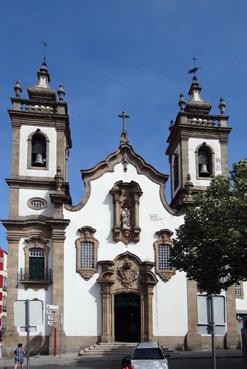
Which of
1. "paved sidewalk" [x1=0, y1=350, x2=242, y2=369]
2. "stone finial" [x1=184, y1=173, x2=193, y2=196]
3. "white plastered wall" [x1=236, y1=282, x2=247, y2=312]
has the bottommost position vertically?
"paved sidewalk" [x1=0, y1=350, x2=242, y2=369]

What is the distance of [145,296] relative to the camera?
34.9 m

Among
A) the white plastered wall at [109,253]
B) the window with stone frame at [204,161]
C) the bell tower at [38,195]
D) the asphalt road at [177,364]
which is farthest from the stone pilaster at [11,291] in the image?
the window with stone frame at [204,161]

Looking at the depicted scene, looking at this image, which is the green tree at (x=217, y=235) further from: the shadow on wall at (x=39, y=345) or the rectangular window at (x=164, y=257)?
the shadow on wall at (x=39, y=345)

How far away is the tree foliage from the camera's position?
22344 mm

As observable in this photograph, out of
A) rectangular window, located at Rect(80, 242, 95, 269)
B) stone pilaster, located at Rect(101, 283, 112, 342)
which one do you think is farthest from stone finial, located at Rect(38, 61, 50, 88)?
stone pilaster, located at Rect(101, 283, 112, 342)

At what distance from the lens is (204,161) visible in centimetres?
4016

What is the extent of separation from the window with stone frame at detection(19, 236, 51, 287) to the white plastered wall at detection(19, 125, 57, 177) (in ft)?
15.1

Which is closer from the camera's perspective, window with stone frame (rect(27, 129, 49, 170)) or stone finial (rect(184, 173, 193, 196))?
window with stone frame (rect(27, 129, 49, 170))

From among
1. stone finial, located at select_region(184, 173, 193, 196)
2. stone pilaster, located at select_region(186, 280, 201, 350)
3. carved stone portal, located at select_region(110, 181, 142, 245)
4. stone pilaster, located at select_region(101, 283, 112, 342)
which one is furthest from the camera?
stone finial, located at select_region(184, 173, 193, 196)

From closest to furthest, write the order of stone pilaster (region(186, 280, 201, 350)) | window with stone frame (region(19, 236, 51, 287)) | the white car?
the white car → window with stone frame (region(19, 236, 51, 287)) → stone pilaster (region(186, 280, 201, 350))

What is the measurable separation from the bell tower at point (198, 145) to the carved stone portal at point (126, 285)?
5757 mm

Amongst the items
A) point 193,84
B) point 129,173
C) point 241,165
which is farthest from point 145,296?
point 193,84

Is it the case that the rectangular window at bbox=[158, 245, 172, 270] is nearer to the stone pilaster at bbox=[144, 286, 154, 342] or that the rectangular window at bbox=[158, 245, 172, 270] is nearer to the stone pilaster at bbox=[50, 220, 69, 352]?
the stone pilaster at bbox=[144, 286, 154, 342]

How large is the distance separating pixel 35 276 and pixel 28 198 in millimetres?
5193
